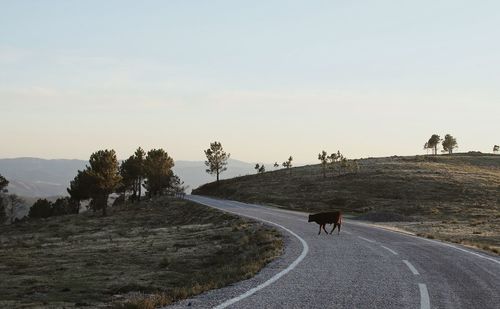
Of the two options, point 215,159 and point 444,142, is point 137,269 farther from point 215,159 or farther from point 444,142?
point 444,142

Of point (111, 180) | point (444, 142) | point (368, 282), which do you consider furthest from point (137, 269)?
point (444, 142)

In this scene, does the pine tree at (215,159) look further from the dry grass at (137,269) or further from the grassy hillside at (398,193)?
the dry grass at (137,269)

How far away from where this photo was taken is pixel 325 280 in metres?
12.8

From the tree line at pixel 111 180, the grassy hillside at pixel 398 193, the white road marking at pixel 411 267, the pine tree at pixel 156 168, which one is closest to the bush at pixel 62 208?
the tree line at pixel 111 180

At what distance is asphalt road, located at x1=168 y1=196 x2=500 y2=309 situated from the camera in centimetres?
1026

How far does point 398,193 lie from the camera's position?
244 ft

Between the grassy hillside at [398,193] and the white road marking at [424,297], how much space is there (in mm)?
23873

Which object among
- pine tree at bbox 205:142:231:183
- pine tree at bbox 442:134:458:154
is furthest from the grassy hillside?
pine tree at bbox 442:134:458:154

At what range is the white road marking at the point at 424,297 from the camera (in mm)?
10020

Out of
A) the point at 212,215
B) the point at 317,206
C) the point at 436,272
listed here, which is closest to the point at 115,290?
the point at 436,272

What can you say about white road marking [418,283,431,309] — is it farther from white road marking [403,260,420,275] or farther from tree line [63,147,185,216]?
tree line [63,147,185,216]

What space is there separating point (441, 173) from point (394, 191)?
71.8ft

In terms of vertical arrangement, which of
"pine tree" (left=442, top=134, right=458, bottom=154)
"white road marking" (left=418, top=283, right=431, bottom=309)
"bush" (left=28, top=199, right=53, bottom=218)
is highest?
"pine tree" (left=442, top=134, right=458, bottom=154)

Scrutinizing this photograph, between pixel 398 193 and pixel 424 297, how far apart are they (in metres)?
66.2
